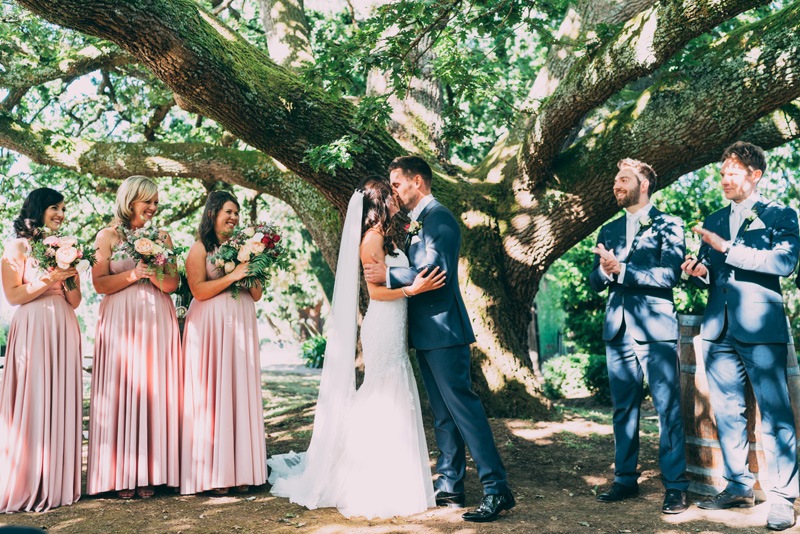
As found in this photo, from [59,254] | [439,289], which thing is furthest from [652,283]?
[59,254]

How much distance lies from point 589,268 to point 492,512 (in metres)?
8.96

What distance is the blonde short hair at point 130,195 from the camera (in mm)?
6180

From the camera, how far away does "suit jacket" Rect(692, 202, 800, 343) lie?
17.3 ft

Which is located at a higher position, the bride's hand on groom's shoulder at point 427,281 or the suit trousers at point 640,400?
the bride's hand on groom's shoulder at point 427,281

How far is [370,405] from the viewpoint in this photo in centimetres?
560

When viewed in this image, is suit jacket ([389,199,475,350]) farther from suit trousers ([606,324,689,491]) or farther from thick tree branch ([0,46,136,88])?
thick tree branch ([0,46,136,88])

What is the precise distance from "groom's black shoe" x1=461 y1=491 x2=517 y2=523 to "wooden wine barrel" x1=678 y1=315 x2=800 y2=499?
1623 mm

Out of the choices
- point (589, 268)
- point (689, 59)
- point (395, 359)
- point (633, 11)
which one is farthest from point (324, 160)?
point (589, 268)

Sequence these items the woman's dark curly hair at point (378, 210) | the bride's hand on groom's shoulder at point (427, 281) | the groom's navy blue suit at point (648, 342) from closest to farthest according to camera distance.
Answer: the bride's hand on groom's shoulder at point (427, 281)
the groom's navy blue suit at point (648, 342)
the woman's dark curly hair at point (378, 210)

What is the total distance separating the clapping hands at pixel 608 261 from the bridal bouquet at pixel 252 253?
8.67 ft

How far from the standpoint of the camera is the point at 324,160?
21.1 feet

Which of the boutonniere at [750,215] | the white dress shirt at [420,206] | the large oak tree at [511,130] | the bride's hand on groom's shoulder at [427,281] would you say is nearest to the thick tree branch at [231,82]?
the large oak tree at [511,130]

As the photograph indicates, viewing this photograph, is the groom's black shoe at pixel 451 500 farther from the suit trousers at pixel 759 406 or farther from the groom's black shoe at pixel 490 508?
the suit trousers at pixel 759 406

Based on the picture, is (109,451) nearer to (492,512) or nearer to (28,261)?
(28,261)
